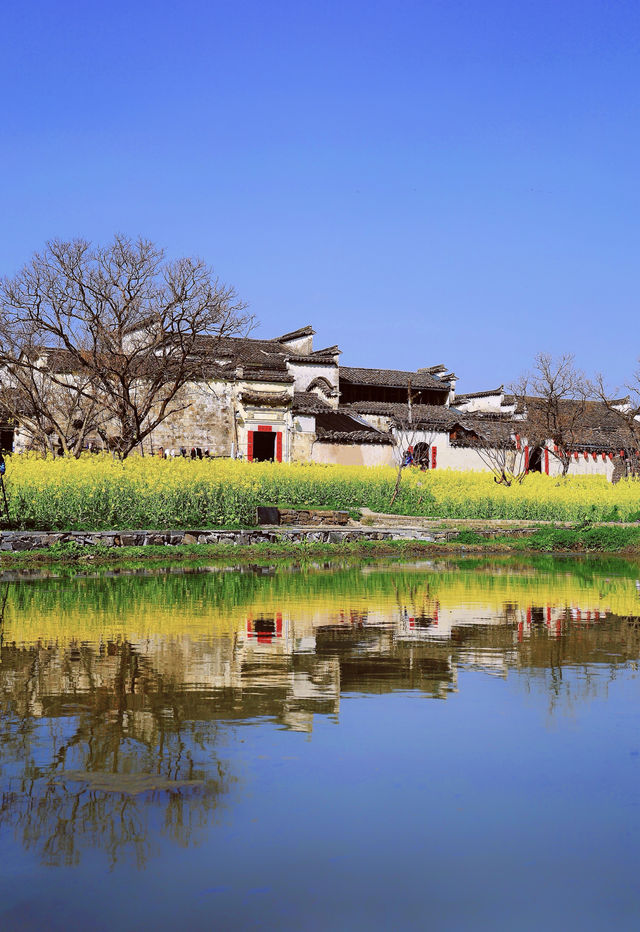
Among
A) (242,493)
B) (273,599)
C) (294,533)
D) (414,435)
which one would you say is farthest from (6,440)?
(273,599)

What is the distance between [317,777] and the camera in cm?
507

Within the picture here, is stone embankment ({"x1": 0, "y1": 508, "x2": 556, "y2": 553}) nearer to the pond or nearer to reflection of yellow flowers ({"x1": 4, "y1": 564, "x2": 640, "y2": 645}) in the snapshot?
reflection of yellow flowers ({"x1": 4, "y1": 564, "x2": 640, "y2": 645})

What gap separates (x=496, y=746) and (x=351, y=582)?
1034 cm

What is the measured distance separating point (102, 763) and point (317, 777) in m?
1.16

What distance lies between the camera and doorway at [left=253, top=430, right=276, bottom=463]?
160ft

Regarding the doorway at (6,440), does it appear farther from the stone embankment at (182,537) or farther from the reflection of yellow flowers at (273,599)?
the reflection of yellow flowers at (273,599)

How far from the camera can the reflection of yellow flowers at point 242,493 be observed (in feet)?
70.6

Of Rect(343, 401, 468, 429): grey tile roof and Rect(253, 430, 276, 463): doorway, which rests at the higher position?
Rect(343, 401, 468, 429): grey tile roof

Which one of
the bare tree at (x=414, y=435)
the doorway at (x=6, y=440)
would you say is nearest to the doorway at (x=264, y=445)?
the bare tree at (x=414, y=435)

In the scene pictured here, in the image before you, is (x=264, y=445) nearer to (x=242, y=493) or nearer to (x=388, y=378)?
(x=388, y=378)

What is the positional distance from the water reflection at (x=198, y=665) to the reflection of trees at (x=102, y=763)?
12mm

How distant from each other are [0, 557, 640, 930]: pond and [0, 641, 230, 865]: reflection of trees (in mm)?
18

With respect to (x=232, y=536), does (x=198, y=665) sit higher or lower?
lower

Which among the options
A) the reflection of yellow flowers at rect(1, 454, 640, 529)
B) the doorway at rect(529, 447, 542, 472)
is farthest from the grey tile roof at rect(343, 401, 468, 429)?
the reflection of yellow flowers at rect(1, 454, 640, 529)
